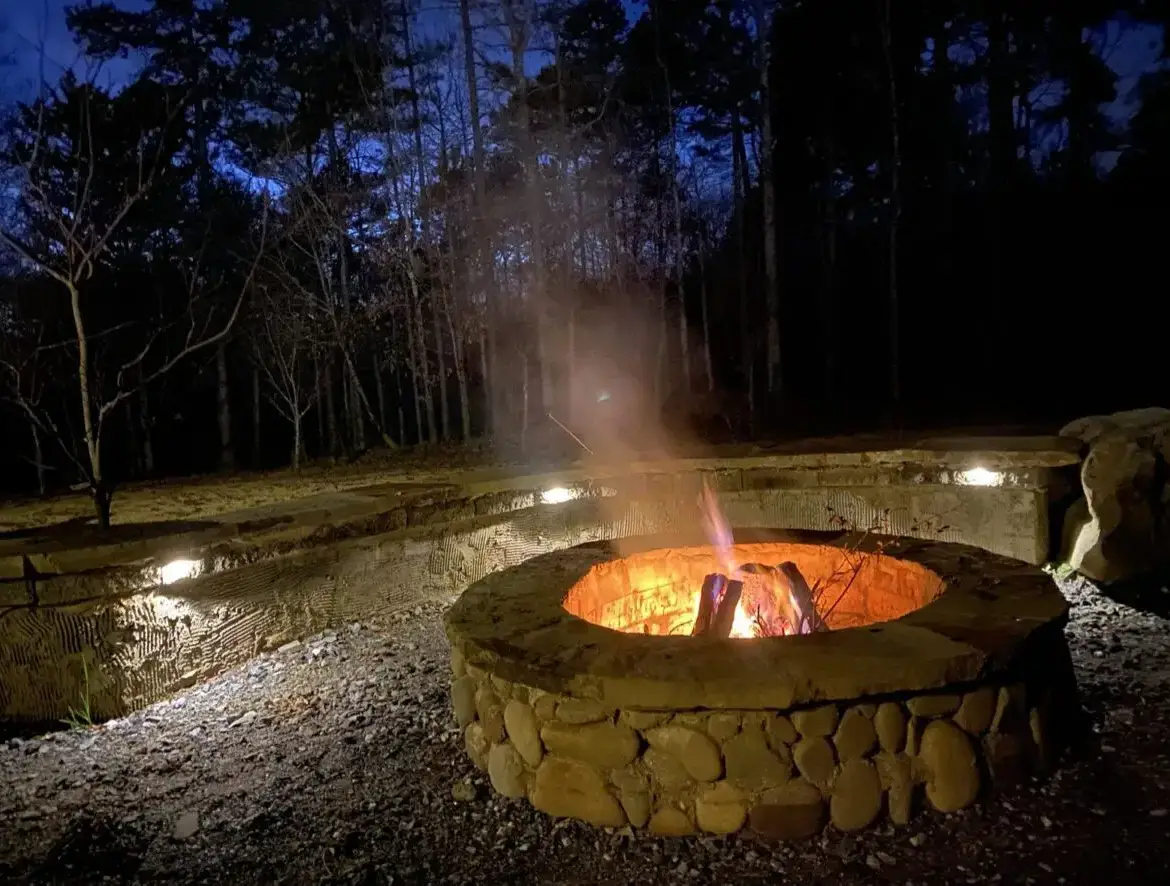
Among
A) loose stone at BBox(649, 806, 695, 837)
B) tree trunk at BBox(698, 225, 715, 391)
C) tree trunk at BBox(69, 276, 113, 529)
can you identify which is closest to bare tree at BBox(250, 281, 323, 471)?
tree trunk at BBox(698, 225, 715, 391)

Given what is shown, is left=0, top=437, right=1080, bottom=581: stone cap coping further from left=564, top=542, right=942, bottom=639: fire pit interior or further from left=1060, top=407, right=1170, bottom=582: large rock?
left=564, top=542, right=942, bottom=639: fire pit interior

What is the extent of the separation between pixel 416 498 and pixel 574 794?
3.10 metres

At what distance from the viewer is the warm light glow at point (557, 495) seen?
6238 mm

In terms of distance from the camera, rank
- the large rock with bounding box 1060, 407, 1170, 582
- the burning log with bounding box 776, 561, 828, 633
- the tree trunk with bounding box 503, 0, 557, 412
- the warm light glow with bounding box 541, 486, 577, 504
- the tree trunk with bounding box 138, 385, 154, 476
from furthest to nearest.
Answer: the tree trunk with bounding box 138, 385, 154, 476 → the tree trunk with bounding box 503, 0, 557, 412 → the warm light glow with bounding box 541, 486, 577, 504 → the large rock with bounding box 1060, 407, 1170, 582 → the burning log with bounding box 776, 561, 828, 633

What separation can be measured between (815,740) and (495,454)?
1089 cm

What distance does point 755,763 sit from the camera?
101 inches

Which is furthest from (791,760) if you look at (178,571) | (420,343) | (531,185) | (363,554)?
(420,343)

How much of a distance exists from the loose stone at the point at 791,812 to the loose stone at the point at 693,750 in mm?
183

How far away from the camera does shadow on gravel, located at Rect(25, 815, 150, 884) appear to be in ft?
8.87

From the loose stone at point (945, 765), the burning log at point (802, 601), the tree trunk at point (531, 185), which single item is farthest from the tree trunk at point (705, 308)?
the loose stone at point (945, 765)

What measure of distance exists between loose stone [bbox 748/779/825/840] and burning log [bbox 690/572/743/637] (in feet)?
2.84

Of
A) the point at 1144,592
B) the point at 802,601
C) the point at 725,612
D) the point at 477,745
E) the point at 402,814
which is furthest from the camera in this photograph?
the point at 1144,592

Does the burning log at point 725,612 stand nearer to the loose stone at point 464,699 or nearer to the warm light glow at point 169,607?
the loose stone at point 464,699

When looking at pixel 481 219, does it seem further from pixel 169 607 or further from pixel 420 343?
pixel 169 607
